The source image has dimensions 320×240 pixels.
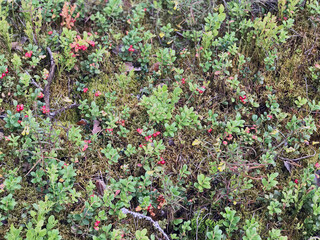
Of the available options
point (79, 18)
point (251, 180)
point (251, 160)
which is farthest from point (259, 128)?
point (79, 18)

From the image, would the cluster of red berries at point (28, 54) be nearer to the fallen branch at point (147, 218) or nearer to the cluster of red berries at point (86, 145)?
the cluster of red berries at point (86, 145)

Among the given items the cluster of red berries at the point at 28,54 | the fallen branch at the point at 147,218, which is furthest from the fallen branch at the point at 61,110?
the fallen branch at the point at 147,218

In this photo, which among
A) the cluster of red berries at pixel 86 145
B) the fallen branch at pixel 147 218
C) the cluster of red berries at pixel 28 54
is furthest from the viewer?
the cluster of red berries at pixel 28 54

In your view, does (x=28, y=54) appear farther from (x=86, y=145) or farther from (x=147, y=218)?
(x=147, y=218)

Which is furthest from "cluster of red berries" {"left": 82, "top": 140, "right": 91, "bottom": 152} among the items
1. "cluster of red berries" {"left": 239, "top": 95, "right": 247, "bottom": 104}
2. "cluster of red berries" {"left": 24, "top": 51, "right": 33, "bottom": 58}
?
"cluster of red berries" {"left": 239, "top": 95, "right": 247, "bottom": 104}

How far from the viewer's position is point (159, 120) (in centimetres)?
354

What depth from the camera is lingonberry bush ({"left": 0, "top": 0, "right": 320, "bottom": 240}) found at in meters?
3.07

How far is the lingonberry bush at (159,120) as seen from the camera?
10.1ft

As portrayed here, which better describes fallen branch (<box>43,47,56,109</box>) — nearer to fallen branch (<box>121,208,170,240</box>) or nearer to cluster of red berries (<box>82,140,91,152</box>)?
cluster of red berries (<box>82,140,91,152</box>)

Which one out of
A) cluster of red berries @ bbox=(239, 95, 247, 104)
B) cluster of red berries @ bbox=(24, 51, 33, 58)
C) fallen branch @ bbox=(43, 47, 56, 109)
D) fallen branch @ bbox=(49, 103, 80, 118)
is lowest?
fallen branch @ bbox=(49, 103, 80, 118)

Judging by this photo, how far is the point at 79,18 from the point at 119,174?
6.91 ft

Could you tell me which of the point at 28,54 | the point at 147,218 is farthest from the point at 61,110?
the point at 147,218

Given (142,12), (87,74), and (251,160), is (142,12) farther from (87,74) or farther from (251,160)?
(251,160)

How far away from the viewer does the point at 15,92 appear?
3617 mm
